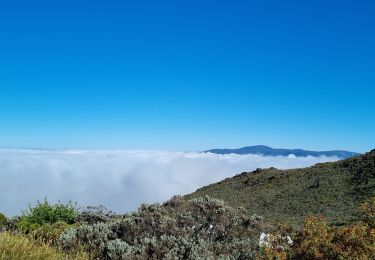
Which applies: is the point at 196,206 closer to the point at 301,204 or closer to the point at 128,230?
the point at 128,230

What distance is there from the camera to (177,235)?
1188 centimetres

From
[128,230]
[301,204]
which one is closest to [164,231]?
[128,230]

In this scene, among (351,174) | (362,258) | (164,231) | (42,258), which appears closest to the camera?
(362,258)

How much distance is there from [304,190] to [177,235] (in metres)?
34.7

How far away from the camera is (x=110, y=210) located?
25469 mm

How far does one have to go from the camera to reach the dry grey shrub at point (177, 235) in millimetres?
10602

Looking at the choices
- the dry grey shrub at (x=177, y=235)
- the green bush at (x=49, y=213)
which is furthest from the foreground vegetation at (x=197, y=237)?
the green bush at (x=49, y=213)

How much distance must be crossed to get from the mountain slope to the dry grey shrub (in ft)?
52.6

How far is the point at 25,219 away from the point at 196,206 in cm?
1375

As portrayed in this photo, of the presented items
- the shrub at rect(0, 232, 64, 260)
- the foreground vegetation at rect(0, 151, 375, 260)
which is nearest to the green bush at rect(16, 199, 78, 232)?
the foreground vegetation at rect(0, 151, 375, 260)

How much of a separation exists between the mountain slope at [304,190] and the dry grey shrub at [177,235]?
16.0 metres

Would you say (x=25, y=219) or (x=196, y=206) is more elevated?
(x=196, y=206)

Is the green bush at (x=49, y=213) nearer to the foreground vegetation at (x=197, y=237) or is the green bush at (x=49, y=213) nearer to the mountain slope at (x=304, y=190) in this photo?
the foreground vegetation at (x=197, y=237)

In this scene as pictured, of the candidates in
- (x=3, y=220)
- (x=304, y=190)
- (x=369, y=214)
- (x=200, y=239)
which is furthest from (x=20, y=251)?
(x=304, y=190)
